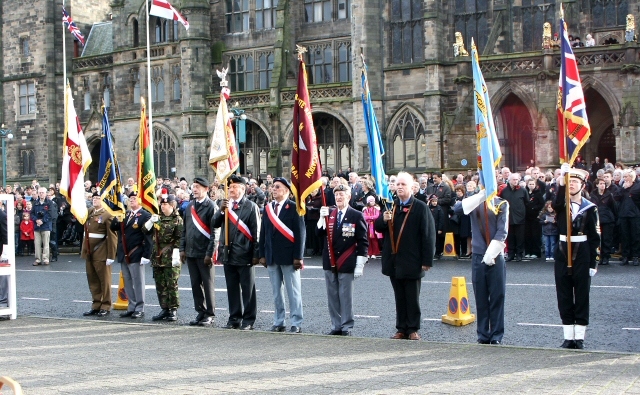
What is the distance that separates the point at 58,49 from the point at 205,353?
42707 mm

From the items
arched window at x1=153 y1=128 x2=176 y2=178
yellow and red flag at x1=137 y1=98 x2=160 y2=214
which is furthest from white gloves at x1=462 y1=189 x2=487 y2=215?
arched window at x1=153 y1=128 x2=176 y2=178

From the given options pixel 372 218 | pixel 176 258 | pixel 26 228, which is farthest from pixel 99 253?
pixel 26 228

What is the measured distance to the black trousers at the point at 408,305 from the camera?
11.0 m

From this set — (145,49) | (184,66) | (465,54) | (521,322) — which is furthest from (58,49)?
(521,322)

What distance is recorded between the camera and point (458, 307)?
12195 millimetres

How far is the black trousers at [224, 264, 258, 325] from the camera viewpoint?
12.5 metres

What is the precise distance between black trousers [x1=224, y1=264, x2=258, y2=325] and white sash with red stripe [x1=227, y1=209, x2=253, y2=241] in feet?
1.44

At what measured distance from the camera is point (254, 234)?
493 inches

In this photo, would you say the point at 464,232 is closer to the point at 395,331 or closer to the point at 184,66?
the point at 395,331

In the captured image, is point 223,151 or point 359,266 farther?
point 223,151

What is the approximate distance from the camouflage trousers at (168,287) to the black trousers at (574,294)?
18.6 feet

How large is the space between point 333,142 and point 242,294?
28.3m

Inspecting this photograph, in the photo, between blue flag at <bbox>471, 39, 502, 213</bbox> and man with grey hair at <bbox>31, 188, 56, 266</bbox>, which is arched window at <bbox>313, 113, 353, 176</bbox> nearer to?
man with grey hair at <bbox>31, 188, 56, 266</bbox>

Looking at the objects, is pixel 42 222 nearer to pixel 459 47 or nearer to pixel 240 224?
pixel 240 224
